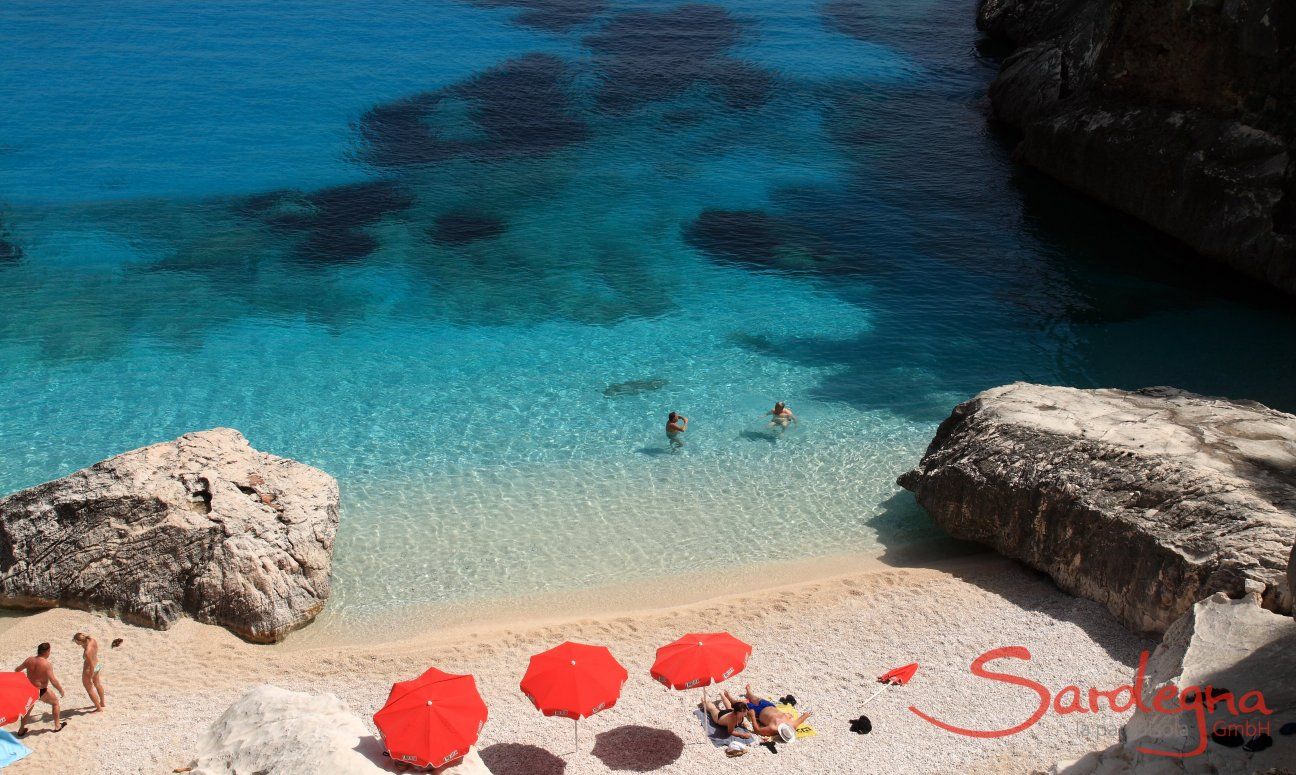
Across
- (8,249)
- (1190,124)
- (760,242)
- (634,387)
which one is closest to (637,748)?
(634,387)

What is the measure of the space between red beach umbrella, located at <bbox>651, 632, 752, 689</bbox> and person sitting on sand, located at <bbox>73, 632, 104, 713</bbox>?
737cm

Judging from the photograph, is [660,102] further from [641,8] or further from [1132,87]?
[1132,87]

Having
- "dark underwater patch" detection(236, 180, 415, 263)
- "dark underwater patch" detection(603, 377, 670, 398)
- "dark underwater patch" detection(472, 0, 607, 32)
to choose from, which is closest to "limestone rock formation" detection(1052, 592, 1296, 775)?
"dark underwater patch" detection(603, 377, 670, 398)

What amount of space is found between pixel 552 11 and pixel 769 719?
43.9 meters

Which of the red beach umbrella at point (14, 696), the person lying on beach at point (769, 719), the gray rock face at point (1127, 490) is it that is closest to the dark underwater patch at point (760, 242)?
the gray rock face at point (1127, 490)

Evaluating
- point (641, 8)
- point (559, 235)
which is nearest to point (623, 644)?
point (559, 235)

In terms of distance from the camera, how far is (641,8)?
51.3 meters

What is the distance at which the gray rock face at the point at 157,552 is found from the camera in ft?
53.6

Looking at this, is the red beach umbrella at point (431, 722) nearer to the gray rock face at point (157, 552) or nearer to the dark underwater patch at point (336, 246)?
the gray rock face at point (157, 552)

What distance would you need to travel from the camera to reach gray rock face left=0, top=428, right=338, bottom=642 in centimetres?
1634

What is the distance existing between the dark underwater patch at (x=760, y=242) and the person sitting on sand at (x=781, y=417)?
26.2ft

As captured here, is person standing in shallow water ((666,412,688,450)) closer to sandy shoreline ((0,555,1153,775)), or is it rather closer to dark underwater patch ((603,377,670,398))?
dark underwater patch ((603,377,670,398))

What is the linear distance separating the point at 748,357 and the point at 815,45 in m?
26.1

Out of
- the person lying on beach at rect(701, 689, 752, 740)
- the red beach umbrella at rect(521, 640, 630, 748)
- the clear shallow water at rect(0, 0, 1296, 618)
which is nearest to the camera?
the red beach umbrella at rect(521, 640, 630, 748)
